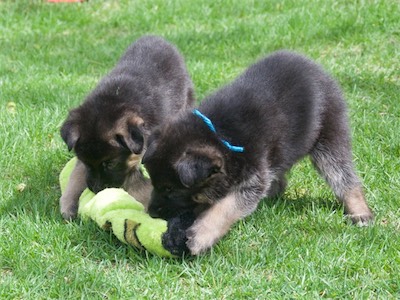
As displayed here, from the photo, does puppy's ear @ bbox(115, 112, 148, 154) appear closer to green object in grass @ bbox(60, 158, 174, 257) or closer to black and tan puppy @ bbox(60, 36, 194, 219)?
black and tan puppy @ bbox(60, 36, 194, 219)

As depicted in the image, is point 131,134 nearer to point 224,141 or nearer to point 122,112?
point 122,112

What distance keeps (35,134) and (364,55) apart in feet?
13.5

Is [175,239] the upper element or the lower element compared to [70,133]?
lower

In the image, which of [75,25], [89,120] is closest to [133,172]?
[89,120]

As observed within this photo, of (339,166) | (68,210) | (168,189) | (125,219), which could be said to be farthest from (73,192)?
(339,166)

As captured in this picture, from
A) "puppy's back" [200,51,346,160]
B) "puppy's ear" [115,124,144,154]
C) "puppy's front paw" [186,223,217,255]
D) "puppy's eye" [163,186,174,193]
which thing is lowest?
"puppy's front paw" [186,223,217,255]

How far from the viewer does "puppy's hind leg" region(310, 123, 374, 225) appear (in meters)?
5.55

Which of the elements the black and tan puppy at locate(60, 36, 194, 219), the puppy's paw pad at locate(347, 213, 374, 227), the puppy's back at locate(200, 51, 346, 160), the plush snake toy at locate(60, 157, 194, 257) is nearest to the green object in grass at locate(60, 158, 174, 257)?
the plush snake toy at locate(60, 157, 194, 257)

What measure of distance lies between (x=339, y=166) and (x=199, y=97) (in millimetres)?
2515

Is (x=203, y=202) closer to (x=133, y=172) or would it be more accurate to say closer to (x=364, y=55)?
(x=133, y=172)

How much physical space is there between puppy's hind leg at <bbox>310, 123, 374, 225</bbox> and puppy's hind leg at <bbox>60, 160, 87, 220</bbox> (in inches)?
70.5

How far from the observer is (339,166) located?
18.5ft

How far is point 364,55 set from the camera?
886 cm

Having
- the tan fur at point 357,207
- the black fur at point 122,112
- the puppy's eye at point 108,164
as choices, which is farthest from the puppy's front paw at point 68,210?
the tan fur at point 357,207
